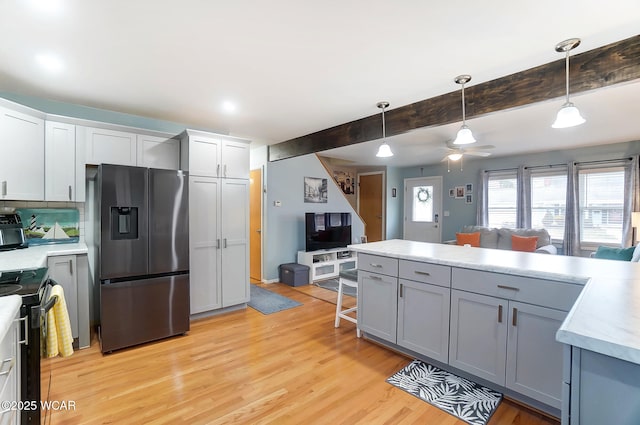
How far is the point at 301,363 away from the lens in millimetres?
2455

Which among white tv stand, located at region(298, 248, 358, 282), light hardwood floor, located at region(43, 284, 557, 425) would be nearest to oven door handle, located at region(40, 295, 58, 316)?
light hardwood floor, located at region(43, 284, 557, 425)

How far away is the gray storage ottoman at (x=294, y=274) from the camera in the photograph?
4871 mm

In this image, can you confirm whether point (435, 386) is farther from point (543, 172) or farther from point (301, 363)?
point (543, 172)

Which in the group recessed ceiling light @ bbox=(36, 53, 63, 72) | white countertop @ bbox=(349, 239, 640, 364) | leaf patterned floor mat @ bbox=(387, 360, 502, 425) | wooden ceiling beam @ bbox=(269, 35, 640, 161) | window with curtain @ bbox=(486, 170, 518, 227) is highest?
recessed ceiling light @ bbox=(36, 53, 63, 72)

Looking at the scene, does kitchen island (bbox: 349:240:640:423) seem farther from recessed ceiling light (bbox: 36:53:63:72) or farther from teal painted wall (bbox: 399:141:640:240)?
teal painted wall (bbox: 399:141:640:240)

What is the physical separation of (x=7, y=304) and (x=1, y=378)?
0.88 ft

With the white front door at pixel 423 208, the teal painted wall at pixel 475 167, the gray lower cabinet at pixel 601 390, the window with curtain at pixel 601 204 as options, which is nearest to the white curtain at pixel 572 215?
the window with curtain at pixel 601 204

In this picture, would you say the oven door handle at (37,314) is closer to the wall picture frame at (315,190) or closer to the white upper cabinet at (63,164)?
the white upper cabinet at (63,164)

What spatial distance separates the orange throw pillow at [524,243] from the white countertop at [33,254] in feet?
19.3

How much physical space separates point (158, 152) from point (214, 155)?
2.00 ft

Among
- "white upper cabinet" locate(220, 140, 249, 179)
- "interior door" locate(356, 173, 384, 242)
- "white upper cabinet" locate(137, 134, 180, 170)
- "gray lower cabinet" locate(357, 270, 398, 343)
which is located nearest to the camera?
"gray lower cabinet" locate(357, 270, 398, 343)

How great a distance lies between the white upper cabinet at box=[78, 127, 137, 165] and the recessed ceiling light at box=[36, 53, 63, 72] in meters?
0.74

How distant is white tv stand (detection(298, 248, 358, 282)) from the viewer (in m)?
5.18

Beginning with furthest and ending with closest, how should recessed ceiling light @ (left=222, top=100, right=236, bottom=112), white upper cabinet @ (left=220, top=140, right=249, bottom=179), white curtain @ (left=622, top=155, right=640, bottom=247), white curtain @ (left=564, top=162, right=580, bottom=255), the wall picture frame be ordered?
the wall picture frame < white curtain @ (left=564, top=162, right=580, bottom=255) < white curtain @ (left=622, top=155, right=640, bottom=247) < white upper cabinet @ (left=220, top=140, right=249, bottom=179) < recessed ceiling light @ (left=222, top=100, right=236, bottom=112)
